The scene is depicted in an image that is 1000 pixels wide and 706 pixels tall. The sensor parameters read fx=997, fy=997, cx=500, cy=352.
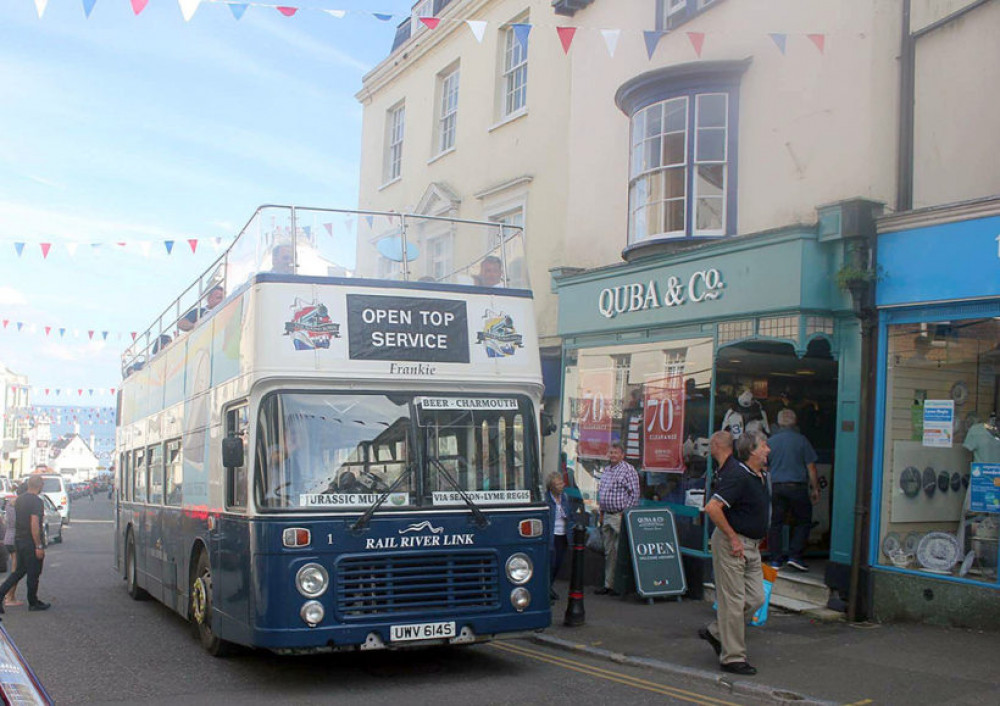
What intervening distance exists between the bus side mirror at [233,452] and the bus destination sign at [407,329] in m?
1.08

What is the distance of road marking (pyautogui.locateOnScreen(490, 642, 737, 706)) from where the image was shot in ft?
24.1

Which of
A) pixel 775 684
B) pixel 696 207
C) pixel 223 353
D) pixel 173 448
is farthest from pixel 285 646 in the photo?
pixel 696 207

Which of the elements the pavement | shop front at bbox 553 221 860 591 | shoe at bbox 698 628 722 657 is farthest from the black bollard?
shop front at bbox 553 221 860 591

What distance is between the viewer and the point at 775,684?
7.61 metres

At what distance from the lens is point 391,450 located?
301 inches

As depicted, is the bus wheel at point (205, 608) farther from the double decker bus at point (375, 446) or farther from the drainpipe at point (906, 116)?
the drainpipe at point (906, 116)

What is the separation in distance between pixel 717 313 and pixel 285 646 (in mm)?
6787

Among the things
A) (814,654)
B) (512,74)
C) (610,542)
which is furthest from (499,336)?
(512,74)

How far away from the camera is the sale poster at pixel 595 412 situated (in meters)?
14.0

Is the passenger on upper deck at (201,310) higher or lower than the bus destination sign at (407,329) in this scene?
higher

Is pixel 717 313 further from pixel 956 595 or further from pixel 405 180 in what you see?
pixel 405 180

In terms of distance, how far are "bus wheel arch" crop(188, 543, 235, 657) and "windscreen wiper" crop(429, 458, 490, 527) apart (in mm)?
2401

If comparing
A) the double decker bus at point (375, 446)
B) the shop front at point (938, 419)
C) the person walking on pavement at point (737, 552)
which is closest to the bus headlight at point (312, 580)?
the double decker bus at point (375, 446)

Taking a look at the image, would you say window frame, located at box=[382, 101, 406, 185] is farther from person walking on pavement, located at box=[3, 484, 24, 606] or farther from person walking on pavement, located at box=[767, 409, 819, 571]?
person walking on pavement, located at box=[767, 409, 819, 571]
